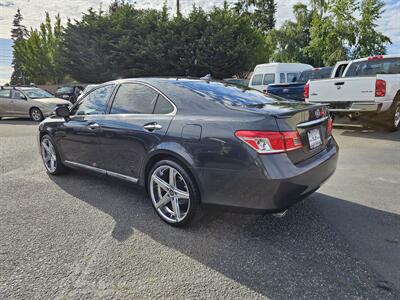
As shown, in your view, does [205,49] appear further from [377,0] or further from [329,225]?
[329,225]

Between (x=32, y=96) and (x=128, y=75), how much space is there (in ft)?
36.1

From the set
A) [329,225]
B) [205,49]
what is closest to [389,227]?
[329,225]

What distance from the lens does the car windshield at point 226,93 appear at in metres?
3.06

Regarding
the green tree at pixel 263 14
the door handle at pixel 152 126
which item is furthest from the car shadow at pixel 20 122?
the green tree at pixel 263 14

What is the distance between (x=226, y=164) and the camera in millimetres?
2613

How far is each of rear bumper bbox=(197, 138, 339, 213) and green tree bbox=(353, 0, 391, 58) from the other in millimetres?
23177

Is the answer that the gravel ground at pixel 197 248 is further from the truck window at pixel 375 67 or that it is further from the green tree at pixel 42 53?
the green tree at pixel 42 53

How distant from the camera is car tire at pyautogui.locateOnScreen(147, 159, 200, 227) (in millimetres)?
2904

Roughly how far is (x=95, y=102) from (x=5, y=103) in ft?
36.6

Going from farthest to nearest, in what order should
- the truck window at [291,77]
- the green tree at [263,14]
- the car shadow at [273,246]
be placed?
the green tree at [263,14], the truck window at [291,77], the car shadow at [273,246]

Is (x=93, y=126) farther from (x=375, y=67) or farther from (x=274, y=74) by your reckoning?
(x=274, y=74)

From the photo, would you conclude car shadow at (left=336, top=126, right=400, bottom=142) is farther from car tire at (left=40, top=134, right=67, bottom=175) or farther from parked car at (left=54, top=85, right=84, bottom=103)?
parked car at (left=54, top=85, right=84, bottom=103)

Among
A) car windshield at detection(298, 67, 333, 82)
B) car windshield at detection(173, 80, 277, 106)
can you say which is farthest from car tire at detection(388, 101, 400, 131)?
car windshield at detection(173, 80, 277, 106)

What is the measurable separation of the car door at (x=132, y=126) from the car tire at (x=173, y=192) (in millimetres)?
245
